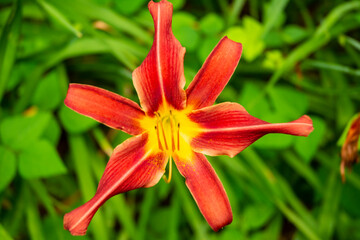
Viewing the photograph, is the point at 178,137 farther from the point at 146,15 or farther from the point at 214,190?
the point at 146,15

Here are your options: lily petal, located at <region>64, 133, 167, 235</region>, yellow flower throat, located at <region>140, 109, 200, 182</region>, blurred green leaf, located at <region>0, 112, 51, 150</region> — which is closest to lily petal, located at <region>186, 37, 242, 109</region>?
yellow flower throat, located at <region>140, 109, 200, 182</region>

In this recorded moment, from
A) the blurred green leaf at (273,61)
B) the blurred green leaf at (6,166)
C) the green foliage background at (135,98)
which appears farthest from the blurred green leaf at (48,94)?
the blurred green leaf at (273,61)

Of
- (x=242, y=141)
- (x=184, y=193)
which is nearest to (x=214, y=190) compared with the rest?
(x=242, y=141)

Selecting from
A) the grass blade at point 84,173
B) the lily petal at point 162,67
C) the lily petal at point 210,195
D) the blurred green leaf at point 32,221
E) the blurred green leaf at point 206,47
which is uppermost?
the lily petal at point 162,67

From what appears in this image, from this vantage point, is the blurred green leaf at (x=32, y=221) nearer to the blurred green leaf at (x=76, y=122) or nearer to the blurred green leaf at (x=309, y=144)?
the blurred green leaf at (x=76, y=122)

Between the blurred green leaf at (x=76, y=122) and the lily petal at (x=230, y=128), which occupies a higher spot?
the lily petal at (x=230, y=128)

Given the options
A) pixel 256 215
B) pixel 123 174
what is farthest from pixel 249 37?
pixel 123 174

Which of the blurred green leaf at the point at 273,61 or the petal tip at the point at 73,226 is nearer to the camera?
the petal tip at the point at 73,226
